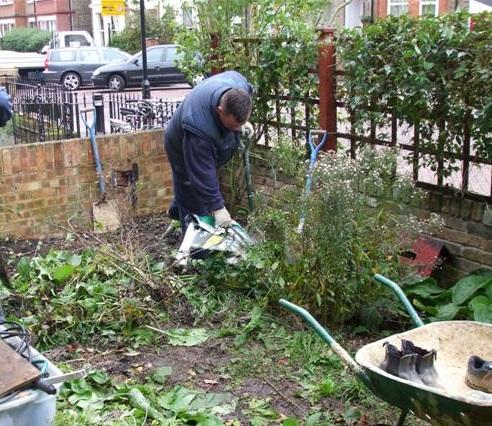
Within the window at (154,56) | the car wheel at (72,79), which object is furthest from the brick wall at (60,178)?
the car wheel at (72,79)

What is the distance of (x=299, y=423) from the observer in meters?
3.63

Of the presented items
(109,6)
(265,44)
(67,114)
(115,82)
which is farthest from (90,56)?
(265,44)

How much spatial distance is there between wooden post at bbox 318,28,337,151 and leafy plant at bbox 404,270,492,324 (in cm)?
177

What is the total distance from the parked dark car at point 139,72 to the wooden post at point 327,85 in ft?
62.4

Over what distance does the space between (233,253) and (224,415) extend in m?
1.73

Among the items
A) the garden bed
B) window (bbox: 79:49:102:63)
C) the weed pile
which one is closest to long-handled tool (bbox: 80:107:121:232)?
the weed pile

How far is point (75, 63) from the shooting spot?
2634cm

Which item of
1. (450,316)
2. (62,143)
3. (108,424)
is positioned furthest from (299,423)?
(62,143)

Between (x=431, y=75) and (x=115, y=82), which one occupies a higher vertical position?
(x=431, y=75)

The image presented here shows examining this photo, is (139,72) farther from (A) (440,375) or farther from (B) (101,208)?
(A) (440,375)

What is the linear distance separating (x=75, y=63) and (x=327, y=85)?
21.7 m

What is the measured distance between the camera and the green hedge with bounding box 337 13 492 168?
4734mm

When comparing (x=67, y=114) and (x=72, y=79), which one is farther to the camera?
(x=72, y=79)

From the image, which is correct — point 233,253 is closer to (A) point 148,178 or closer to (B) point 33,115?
(A) point 148,178
